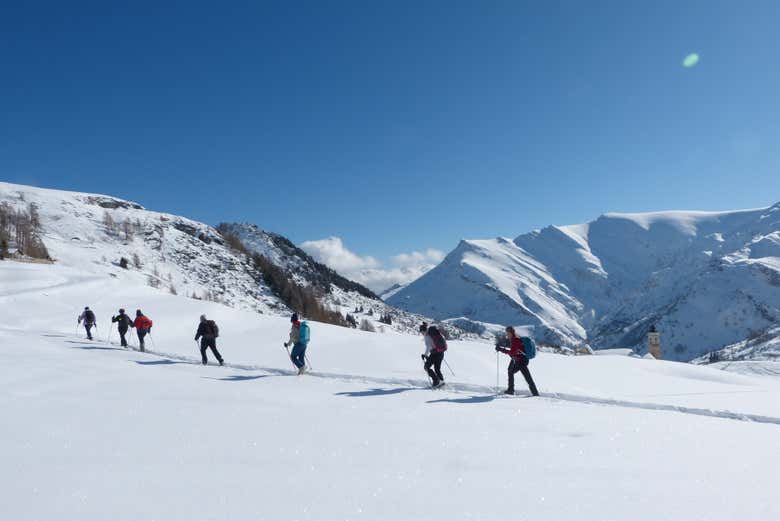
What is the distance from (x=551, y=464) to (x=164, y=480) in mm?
5271

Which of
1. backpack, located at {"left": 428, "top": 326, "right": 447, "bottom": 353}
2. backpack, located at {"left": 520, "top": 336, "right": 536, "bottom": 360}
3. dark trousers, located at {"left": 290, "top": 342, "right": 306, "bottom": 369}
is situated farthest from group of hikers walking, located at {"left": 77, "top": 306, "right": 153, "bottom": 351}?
backpack, located at {"left": 520, "top": 336, "right": 536, "bottom": 360}

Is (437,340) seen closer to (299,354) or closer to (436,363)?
(436,363)

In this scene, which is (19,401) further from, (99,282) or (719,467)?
(99,282)

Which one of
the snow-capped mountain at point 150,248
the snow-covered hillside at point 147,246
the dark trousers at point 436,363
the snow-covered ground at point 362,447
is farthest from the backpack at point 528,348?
the snow-covered hillside at point 147,246

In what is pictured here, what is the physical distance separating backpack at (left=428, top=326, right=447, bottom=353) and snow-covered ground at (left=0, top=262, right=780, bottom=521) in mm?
1328

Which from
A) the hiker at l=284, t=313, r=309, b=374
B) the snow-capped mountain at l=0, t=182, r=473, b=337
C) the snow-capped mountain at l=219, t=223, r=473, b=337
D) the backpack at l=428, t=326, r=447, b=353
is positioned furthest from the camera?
the snow-capped mountain at l=219, t=223, r=473, b=337

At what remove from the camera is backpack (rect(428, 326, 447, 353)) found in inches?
526

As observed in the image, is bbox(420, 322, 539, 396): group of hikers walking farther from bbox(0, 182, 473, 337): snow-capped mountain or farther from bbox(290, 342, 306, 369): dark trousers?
bbox(0, 182, 473, 337): snow-capped mountain

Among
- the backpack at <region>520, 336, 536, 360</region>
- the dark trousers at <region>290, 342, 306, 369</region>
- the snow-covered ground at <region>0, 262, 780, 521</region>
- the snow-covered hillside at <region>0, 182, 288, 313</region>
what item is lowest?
the snow-covered ground at <region>0, 262, 780, 521</region>

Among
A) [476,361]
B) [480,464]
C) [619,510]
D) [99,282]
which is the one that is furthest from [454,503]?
[99,282]

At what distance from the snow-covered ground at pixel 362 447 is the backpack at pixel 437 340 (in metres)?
→ 1.33

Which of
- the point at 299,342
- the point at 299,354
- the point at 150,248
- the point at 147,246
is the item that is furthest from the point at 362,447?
the point at 147,246

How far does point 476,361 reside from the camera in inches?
785

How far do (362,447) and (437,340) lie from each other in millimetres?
6729
